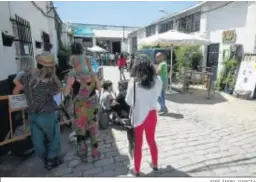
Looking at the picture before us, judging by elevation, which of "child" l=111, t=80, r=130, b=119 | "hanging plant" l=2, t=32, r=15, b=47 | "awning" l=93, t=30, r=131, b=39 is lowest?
"child" l=111, t=80, r=130, b=119

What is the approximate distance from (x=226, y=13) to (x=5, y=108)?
365 inches

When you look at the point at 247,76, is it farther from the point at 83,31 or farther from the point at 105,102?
the point at 83,31

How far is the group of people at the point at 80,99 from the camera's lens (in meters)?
2.72

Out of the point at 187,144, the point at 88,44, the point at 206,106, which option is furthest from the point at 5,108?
the point at 88,44

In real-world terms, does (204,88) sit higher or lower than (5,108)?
lower

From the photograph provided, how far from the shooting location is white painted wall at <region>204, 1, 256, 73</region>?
776 centimetres

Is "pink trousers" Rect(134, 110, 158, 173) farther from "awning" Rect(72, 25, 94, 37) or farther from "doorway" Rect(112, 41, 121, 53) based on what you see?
"doorway" Rect(112, 41, 121, 53)

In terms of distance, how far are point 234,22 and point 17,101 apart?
8.77 meters

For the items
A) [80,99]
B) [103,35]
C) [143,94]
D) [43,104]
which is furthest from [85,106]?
[103,35]

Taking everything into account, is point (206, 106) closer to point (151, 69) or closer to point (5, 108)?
point (151, 69)

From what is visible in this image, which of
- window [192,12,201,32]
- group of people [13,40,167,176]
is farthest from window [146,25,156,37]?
group of people [13,40,167,176]

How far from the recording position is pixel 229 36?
29.9 ft

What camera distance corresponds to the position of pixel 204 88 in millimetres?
8898

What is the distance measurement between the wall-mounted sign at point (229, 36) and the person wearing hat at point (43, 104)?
813cm
